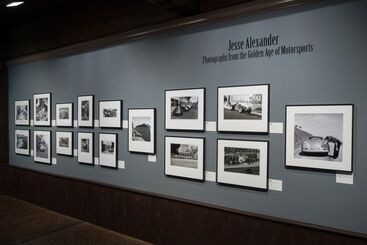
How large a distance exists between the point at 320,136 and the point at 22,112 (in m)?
5.67

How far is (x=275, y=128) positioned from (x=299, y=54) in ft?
2.36

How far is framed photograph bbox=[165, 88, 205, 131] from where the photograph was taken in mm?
3566

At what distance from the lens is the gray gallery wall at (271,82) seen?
2617 mm

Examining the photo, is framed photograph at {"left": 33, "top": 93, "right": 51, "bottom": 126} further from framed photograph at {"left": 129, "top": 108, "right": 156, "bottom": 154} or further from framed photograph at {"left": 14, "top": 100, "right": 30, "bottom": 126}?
framed photograph at {"left": 129, "top": 108, "right": 156, "bottom": 154}

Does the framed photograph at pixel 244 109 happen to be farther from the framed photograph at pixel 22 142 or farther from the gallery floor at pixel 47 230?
the framed photograph at pixel 22 142

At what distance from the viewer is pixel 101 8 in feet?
15.4

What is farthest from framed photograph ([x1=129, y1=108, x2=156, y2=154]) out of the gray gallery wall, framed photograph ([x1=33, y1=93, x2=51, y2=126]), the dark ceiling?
framed photograph ([x1=33, y1=93, x2=51, y2=126])

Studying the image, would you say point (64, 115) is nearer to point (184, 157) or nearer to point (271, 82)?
point (184, 157)

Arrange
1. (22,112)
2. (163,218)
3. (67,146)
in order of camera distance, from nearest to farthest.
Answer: (163,218), (67,146), (22,112)

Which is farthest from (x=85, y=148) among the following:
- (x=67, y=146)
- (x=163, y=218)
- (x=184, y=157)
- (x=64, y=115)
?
(x=184, y=157)

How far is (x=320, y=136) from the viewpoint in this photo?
275 centimetres

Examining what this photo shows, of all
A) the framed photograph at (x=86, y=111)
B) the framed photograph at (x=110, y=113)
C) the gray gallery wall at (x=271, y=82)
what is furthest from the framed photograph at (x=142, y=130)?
the framed photograph at (x=86, y=111)

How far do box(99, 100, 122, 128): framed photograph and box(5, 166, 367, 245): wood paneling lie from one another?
92 centimetres

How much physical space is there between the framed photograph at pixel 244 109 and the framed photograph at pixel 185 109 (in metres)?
0.25
